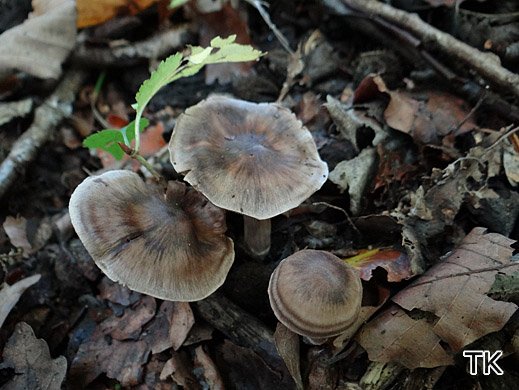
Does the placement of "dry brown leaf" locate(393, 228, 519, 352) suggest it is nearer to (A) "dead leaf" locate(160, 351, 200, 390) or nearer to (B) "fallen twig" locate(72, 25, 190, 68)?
(A) "dead leaf" locate(160, 351, 200, 390)

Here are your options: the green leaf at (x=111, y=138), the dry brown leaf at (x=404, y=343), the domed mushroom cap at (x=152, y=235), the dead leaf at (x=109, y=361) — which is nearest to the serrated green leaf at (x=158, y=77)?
the green leaf at (x=111, y=138)

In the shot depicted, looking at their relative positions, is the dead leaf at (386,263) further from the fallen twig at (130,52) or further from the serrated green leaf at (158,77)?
the fallen twig at (130,52)

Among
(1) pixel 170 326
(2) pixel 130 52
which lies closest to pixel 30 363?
(1) pixel 170 326

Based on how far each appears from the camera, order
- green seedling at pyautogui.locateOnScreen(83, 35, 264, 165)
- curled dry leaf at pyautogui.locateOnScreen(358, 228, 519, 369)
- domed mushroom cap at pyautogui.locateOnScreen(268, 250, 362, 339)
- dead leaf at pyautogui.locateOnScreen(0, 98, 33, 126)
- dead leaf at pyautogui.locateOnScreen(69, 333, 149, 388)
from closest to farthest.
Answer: domed mushroom cap at pyautogui.locateOnScreen(268, 250, 362, 339)
curled dry leaf at pyautogui.locateOnScreen(358, 228, 519, 369)
green seedling at pyautogui.locateOnScreen(83, 35, 264, 165)
dead leaf at pyautogui.locateOnScreen(69, 333, 149, 388)
dead leaf at pyautogui.locateOnScreen(0, 98, 33, 126)

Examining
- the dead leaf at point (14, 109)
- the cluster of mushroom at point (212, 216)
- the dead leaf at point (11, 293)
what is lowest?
the dead leaf at point (11, 293)

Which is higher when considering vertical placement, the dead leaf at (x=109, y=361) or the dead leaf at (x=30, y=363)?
the dead leaf at (x=30, y=363)

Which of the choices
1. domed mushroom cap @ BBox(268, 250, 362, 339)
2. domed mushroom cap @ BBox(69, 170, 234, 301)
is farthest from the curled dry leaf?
domed mushroom cap @ BBox(69, 170, 234, 301)
